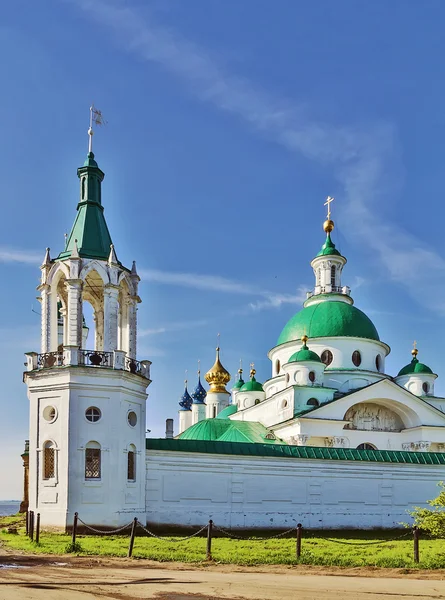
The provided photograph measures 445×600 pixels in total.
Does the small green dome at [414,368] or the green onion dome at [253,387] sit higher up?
the small green dome at [414,368]

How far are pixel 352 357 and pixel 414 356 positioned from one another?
5583 mm

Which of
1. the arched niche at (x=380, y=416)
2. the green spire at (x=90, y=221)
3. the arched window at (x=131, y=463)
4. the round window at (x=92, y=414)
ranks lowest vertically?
the arched window at (x=131, y=463)

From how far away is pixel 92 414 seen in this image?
22.8 m

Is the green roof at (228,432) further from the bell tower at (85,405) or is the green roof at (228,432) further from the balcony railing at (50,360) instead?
the balcony railing at (50,360)

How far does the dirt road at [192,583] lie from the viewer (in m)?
11.3

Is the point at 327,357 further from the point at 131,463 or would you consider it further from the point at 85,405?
the point at 85,405

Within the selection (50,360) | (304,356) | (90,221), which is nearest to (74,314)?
(50,360)

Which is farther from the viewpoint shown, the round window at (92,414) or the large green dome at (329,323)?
the large green dome at (329,323)

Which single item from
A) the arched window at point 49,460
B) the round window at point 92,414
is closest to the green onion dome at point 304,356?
the round window at point 92,414

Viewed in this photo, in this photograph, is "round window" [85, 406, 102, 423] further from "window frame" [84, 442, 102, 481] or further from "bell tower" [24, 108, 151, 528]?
"window frame" [84, 442, 102, 481]

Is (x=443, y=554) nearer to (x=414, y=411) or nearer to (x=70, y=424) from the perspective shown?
(x=70, y=424)

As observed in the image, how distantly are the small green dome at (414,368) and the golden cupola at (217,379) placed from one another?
21272 millimetres

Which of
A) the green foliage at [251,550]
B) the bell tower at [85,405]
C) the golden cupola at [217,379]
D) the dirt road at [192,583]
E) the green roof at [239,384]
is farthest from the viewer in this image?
the golden cupola at [217,379]

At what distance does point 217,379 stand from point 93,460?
37.9 m
